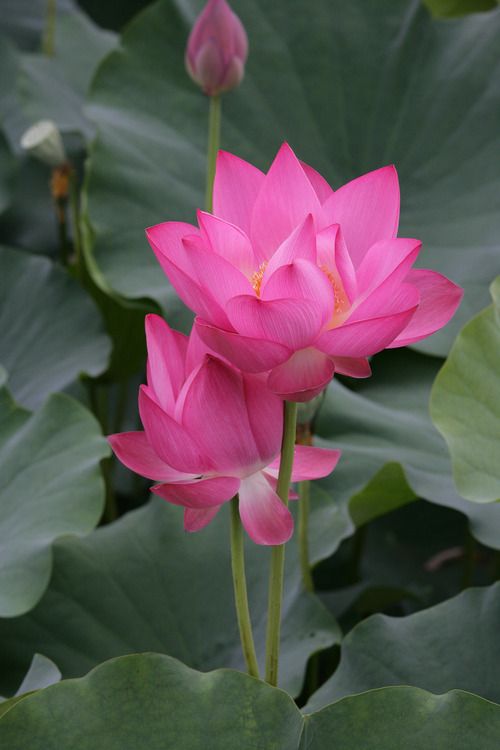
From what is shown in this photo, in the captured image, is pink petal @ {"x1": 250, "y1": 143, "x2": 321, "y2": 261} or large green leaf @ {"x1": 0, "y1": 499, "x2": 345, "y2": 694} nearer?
pink petal @ {"x1": 250, "y1": 143, "x2": 321, "y2": 261}

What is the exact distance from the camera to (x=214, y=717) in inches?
22.1

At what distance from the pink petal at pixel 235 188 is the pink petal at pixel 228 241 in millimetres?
45

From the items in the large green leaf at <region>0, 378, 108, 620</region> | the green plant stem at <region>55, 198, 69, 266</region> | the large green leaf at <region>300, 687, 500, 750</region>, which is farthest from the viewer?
the green plant stem at <region>55, 198, 69, 266</region>

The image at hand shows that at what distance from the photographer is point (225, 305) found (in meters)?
0.48

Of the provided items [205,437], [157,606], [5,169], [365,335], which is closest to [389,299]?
[365,335]

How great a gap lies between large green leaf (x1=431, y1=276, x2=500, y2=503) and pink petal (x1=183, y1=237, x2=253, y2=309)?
0.33 meters

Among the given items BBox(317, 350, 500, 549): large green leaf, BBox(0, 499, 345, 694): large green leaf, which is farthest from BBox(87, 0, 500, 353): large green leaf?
BBox(0, 499, 345, 694): large green leaf

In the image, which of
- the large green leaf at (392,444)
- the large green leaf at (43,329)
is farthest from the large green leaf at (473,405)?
the large green leaf at (43,329)

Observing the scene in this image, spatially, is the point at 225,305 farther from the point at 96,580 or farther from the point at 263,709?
the point at 96,580

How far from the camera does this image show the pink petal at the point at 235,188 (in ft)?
1.85

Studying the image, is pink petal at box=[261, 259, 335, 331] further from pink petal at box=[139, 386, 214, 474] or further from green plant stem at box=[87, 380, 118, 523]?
green plant stem at box=[87, 380, 118, 523]

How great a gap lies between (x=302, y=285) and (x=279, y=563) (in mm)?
182

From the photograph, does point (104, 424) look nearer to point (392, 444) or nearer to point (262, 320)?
point (392, 444)

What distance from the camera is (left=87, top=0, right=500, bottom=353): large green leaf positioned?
124 centimetres
